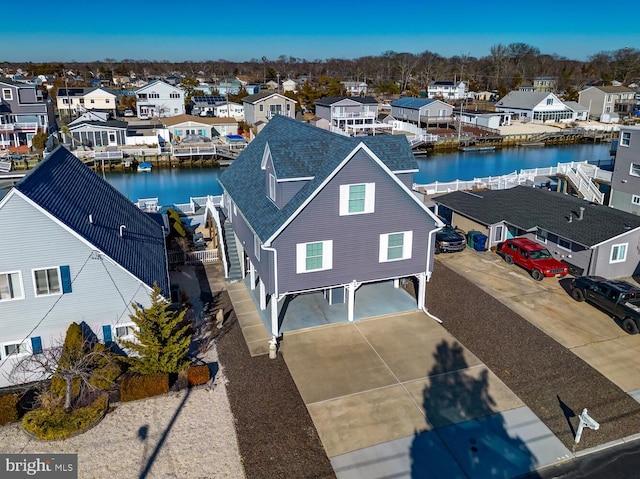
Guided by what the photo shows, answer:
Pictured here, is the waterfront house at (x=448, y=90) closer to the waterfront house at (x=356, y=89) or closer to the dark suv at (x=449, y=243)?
the waterfront house at (x=356, y=89)

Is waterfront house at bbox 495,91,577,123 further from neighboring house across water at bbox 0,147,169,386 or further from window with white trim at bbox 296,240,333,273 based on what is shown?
neighboring house across water at bbox 0,147,169,386

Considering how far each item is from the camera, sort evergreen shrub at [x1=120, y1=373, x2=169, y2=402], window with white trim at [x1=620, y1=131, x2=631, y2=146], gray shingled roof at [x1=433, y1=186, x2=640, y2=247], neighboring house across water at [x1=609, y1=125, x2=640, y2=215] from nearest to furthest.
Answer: evergreen shrub at [x1=120, y1=373, x2=169, y2=402], gray shingled roof at [x1=433, y1=186, x2=640, y2=247], neighboring house across water at [x1=609, y1=125, x2=640, y2=215], window with white trim at [x1=620, y1=131, x2=631, y2=146]

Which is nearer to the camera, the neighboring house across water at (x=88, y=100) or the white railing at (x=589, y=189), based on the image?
the white railing at (x=589, y=189)

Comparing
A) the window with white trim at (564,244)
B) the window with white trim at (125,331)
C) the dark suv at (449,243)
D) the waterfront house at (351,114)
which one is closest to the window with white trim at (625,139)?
the window with white trim at (564,244)

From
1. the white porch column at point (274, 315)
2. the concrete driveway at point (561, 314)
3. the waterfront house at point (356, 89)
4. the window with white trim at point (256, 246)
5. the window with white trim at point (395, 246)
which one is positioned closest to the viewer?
the concrete driveway at point (561, 314)

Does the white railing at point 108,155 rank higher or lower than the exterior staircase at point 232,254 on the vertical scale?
higher

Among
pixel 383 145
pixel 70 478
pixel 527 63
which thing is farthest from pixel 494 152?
pixel 527 63

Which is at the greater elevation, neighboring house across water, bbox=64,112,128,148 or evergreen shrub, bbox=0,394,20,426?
neighboring house across water, bbox=64,112,128,148

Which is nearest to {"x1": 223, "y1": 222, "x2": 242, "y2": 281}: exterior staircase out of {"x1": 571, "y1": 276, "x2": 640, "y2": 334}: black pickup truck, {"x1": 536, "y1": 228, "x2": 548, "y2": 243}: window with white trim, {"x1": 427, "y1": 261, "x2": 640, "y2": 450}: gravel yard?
{"x1": 427, "y1": 261, "x2": 640, "y2": 450}: gravel yard
